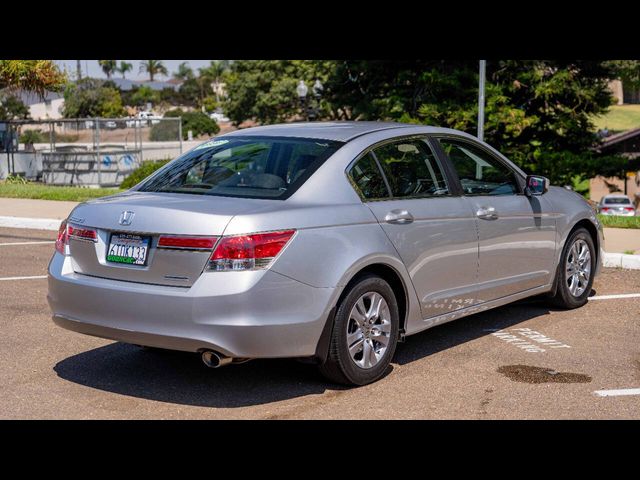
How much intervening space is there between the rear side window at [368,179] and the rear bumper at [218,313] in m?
0.88

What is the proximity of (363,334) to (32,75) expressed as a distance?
2171 centimetres

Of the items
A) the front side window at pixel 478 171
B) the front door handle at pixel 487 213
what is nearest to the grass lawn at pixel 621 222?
the front side window at pixel 478 171

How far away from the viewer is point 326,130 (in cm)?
658

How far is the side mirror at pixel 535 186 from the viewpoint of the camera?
24.6 feet

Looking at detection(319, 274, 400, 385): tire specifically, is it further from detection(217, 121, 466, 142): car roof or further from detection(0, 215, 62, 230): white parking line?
detection(0, 215, 62, 230): white parking line

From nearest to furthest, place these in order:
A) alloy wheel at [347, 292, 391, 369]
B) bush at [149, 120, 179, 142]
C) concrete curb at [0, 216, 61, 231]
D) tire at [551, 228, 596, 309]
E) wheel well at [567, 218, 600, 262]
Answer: alloy wheel at [347, 292, 391, 369] → tire at [551, 228, 596, 309] → wheel well at [567, 218, 600, 262] → concrete curb at [0, 216, 61, 231] → bush at [149, 120, 179, 142]

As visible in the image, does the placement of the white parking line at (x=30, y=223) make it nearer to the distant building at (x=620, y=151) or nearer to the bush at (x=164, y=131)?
the distant building at (x=620, y=151)

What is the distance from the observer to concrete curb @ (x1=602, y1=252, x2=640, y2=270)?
34.1 feet

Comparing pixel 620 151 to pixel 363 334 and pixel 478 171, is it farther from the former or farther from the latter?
pixel 363 334

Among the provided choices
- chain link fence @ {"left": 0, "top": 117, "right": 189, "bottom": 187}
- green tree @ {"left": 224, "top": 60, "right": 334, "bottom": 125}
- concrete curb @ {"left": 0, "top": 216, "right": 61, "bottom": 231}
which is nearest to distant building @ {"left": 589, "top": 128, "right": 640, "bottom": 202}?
chain link fence @ {"left": 0, "top": 117, "right": 189, "bottom": 187}

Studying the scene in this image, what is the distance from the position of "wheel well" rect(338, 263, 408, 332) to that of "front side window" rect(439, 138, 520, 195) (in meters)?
1.10

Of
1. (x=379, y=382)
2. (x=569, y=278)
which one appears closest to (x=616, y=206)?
(x=569, y=278)
